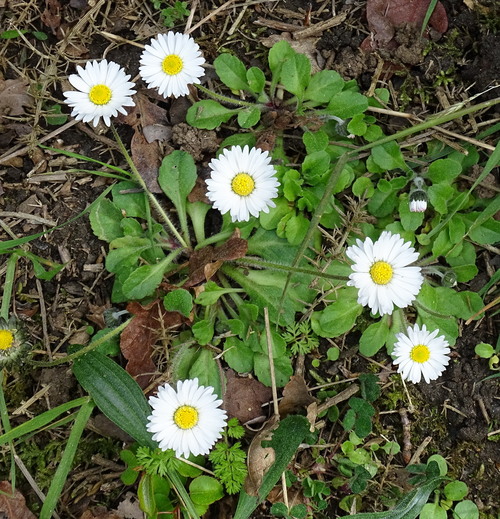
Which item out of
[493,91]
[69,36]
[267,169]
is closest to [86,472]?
[267,169]

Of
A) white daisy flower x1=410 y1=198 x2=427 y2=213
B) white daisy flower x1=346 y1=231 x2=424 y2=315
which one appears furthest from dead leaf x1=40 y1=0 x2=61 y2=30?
white daisy flower x1=410 y1=198 x2=427 y2=213

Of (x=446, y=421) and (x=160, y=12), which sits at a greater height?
(x=160, y=12)

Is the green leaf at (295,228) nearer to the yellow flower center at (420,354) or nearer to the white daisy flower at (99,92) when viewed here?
the yellow flower center at (420,354)

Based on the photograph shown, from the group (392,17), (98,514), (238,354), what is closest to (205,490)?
(98,514)

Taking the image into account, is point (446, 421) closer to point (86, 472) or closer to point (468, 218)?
point (468, 218)

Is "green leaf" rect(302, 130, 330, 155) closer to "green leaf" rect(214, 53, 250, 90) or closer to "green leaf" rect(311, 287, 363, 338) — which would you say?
"green leaf" rect(214, 53, 250, 90)

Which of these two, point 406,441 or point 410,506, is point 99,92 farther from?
point 410,506

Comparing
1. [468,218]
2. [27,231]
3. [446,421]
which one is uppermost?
[468,218]
